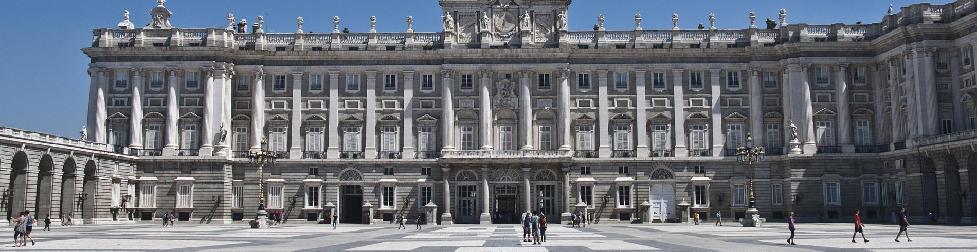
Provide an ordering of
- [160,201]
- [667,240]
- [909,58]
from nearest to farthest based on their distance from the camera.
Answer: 1. [667,240]
2. [909,58]
3. [160,201]

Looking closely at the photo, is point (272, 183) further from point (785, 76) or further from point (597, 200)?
point (785, 76)

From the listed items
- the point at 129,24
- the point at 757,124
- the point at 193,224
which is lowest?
the point at 193,224

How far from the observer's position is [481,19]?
77.3 meters

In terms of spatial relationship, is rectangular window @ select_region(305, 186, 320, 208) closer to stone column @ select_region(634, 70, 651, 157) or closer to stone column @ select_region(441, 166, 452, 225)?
stone column @ select_region(441, 166, 452, 225)

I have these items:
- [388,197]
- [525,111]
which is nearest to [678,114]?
[525,111]

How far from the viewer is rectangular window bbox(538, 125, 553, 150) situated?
76875 millimetres

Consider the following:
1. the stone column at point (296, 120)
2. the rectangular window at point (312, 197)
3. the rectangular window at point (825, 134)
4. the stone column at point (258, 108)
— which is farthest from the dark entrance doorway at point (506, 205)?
the rectangular window at point (825, 134)

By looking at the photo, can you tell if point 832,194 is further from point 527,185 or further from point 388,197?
point 388,197

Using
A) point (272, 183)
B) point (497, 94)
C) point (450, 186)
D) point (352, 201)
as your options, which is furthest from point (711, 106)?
point (272, 183)

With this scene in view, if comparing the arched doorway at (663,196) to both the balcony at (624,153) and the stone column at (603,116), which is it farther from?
the stone column at (603,116)

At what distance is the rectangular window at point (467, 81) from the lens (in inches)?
3031

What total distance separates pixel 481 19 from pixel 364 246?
4246 centimetres

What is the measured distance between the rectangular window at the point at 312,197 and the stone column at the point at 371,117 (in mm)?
4890

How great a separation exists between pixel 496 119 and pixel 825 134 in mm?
25717
